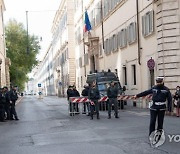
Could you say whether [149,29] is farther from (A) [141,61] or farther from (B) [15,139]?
(B) [15,139]

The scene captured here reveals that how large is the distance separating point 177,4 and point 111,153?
15403 millimetres

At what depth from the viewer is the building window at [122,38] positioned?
1363 inches

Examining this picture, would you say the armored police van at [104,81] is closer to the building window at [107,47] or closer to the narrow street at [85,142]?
the building window at [107,47]

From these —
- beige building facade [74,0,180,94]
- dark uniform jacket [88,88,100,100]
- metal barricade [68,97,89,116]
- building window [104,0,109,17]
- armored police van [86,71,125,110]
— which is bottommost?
metal barricade [68,97,89,116]

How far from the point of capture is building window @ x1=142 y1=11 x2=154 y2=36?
26.6m

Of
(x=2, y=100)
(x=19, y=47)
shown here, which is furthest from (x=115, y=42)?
(x=19, y=47)

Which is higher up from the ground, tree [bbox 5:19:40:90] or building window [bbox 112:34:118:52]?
tree [bbox 5:19:40:90]

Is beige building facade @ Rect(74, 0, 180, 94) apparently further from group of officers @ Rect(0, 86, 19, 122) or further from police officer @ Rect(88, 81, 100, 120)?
group of officers @ Rect(0, 86, 19, 122)

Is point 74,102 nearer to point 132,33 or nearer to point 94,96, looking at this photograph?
point 94,96

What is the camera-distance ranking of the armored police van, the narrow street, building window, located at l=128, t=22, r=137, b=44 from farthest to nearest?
building window, located at l=128, t=22, r=137, b=44
the armored police van
the narrow street

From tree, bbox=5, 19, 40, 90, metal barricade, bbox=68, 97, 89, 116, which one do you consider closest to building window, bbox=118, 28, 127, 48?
metal barricade, bbox=68, 97, 89, 116

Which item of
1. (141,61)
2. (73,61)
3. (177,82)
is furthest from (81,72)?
(177,82)

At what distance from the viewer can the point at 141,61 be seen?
3016cm

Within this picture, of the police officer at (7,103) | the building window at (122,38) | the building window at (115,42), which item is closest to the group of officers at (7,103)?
the police officer at (7,103)
